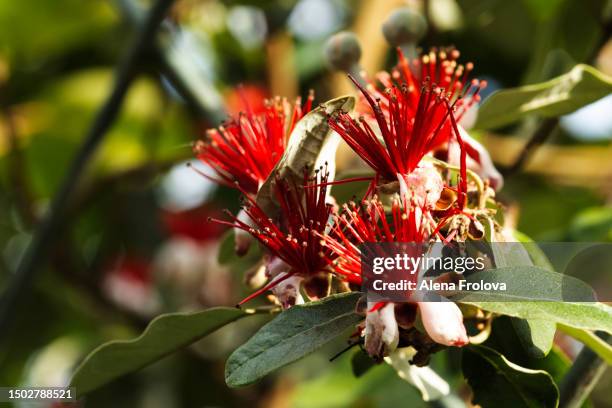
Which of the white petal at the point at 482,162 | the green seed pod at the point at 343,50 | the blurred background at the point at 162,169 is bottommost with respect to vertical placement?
the blurred background at the point at 162,169

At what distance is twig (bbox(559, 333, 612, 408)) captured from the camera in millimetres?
990

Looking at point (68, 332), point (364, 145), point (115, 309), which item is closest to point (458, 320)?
point (364, 145)

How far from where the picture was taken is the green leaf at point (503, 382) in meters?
0.92

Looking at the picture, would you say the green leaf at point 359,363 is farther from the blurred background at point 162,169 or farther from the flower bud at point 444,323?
the blurred background at point 162,169

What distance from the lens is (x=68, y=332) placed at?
2785 mm

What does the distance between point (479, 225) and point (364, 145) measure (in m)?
0.15

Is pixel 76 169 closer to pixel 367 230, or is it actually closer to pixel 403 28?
pixel 403 28

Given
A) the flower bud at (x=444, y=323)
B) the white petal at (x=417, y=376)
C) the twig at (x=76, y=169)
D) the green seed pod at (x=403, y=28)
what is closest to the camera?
the flower bud at (x=444, y=323)

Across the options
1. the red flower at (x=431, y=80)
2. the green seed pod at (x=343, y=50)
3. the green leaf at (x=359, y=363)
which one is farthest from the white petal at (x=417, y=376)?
the green seed pod at (x=343, y=50)

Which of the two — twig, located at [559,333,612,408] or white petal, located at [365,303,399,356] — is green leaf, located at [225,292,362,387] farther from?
twig, located at [559,333,612,408]

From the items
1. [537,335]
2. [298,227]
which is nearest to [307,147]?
[298,227]

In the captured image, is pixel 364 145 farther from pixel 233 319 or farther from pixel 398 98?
pixel 233 319

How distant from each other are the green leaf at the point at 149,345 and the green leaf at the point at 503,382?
253mm
